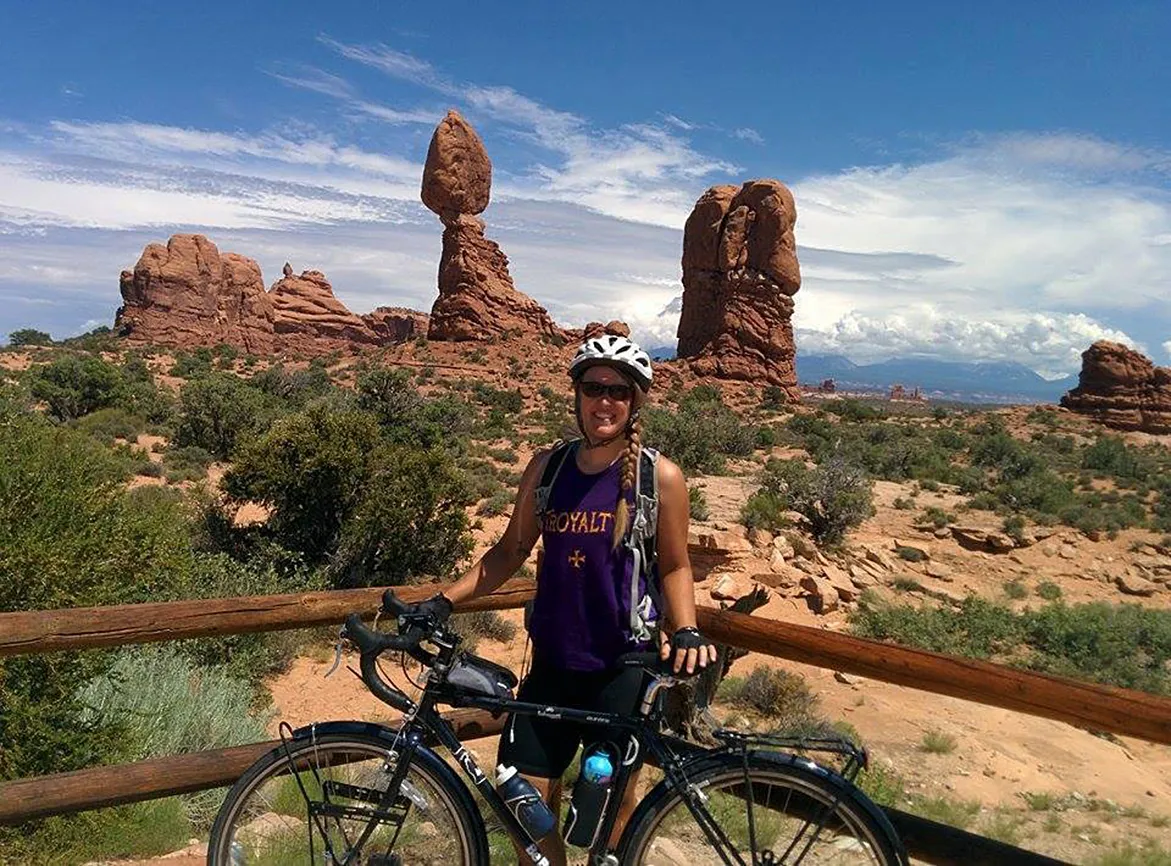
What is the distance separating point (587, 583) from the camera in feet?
8.70

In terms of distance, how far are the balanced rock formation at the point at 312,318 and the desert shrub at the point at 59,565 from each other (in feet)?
243

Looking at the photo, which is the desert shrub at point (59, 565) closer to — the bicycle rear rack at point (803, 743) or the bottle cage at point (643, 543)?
the bottle cage at point (643, 543)

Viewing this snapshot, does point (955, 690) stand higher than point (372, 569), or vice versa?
point (955, 690)

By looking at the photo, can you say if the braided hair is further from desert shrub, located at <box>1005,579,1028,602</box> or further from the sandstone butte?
the sandstone butte

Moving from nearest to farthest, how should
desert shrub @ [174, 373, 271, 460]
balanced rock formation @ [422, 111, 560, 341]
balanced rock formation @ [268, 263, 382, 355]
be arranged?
desert shrub @ [174, 373, 271, 460] → balanced rock formation @ [422, 111, 560, 341] → balanced rock formation @ [268, 263, 382, 355]

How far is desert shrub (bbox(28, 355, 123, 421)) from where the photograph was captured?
1015 inches

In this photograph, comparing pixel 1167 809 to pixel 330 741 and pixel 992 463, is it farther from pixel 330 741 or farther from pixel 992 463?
pixel 992 463

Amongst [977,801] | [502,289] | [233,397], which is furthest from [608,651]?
[502,289]

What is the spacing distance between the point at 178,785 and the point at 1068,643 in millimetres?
11766

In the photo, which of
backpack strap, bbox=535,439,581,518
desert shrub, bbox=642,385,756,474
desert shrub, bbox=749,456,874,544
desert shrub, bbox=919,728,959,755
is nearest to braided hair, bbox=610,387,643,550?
backpack strap, bbox=535,439,581,518

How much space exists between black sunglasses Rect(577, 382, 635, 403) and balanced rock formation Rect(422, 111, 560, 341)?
173 feet

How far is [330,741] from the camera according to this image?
2.70m

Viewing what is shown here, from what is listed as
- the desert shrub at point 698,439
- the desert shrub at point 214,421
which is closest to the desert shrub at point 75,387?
the desert shrub at point 214,421

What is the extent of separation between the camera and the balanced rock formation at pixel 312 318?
263 feet
